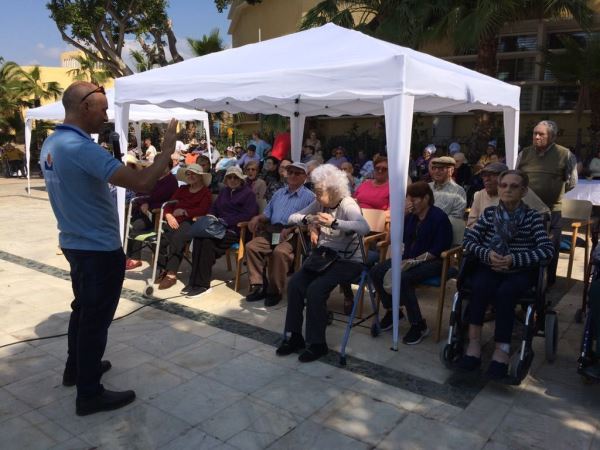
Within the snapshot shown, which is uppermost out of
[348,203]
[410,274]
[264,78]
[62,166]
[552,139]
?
[264,78]

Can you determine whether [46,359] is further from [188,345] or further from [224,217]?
[224,217]

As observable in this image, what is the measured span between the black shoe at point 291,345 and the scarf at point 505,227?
1.44m

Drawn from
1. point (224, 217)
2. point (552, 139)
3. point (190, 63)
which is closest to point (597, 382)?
point (552, 139)

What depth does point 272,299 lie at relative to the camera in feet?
14.8

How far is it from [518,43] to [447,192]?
10318mm

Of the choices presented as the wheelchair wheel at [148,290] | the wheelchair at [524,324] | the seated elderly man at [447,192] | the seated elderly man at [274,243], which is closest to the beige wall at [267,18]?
the seated elderly man at [447,192]

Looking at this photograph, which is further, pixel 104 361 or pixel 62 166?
pixel 104 361

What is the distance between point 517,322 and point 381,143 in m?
10.9

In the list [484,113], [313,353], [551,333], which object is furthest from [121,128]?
[484,113]

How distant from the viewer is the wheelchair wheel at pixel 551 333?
3268mm

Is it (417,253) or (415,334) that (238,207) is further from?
(415,334)

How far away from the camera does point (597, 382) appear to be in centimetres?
303

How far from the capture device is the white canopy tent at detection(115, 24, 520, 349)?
352cm

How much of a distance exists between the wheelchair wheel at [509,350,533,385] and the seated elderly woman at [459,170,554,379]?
0.05 meters
